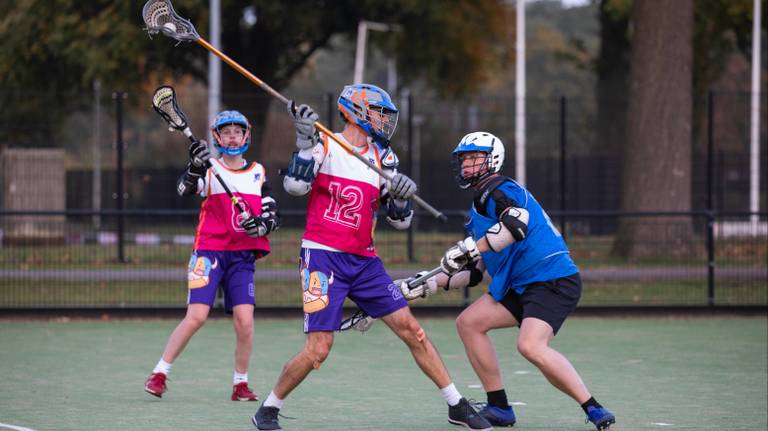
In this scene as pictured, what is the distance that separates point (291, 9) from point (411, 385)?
943 inches

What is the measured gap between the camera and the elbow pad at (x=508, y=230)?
7926 millimetres

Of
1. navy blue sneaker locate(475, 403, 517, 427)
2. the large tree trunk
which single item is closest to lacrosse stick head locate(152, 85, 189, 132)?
navy blue sneaker locate(475, 403, 517, 427)

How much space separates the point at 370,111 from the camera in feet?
26.5

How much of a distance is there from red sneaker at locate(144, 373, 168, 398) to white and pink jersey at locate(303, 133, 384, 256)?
1907 millimetres

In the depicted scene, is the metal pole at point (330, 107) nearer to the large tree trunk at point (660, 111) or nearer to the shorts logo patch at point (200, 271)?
the large tree trunk at point (660, 111)

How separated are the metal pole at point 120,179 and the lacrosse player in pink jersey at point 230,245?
6372 millimetres

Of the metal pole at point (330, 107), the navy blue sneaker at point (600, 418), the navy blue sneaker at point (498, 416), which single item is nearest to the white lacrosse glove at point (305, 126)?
the navy blue sneaker at point (498, 416)

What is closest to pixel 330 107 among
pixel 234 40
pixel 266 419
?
pixel 266 419

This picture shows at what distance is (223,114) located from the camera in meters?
9.58

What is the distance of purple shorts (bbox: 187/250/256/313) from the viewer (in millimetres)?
9555

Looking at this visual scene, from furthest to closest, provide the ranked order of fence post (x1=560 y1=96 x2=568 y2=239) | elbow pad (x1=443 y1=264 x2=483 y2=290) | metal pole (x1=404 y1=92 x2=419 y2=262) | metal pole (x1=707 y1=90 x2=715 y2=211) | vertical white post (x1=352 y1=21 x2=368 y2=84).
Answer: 1. vertical white post (x1=352 y1=21 x2=368 y2=84)
2. fence post (x1=560 y1=96 x2=568 y2=239)
3. metal pole (x1=707 y1=90 x2=715 y2=211)
4. metal pole (x1=404 y1=92 x2=419 y2=262)
5. elbow pad (x1=443 y1=264 x2=483 y2=290)

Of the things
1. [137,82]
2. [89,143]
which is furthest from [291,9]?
[89,143]

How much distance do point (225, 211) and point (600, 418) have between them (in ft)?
10.9

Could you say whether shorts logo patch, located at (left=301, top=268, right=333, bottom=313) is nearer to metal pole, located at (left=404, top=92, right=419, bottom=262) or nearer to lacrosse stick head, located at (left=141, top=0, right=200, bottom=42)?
lacrosse stick head, located at (left=141, top=0, right=200, bottom=42)
